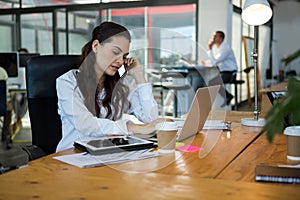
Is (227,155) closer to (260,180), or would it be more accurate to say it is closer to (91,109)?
(260,180)

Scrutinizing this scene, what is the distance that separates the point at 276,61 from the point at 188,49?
4.66m

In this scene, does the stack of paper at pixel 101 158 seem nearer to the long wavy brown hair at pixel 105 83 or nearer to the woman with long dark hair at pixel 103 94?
the woman with long dark hair at pixel 103 94

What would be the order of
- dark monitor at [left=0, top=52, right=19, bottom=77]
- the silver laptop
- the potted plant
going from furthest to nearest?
dark monitor at [left=0, top=52, right=19, bottom=77] < the silver laptop < the potted plant

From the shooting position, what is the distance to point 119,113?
6.53 ft

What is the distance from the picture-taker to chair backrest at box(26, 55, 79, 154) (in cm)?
198

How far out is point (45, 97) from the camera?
1993 mm

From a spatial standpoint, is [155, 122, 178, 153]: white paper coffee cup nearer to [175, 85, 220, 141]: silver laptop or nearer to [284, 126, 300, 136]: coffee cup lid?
[175, 85, 220, 141]: silver laptop

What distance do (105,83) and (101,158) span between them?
2.68 feet

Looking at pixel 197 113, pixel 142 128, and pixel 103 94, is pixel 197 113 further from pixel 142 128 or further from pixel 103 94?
pixel 103 94

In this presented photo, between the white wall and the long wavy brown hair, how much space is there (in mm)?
10305

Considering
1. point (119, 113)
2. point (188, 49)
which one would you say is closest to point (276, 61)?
point (188, 49)

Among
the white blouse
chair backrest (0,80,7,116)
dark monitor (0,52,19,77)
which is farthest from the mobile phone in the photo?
dark monitor (0,52,19,77)

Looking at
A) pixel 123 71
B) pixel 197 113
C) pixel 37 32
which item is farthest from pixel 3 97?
pixel 37 32

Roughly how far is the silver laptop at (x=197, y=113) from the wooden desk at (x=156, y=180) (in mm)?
245
